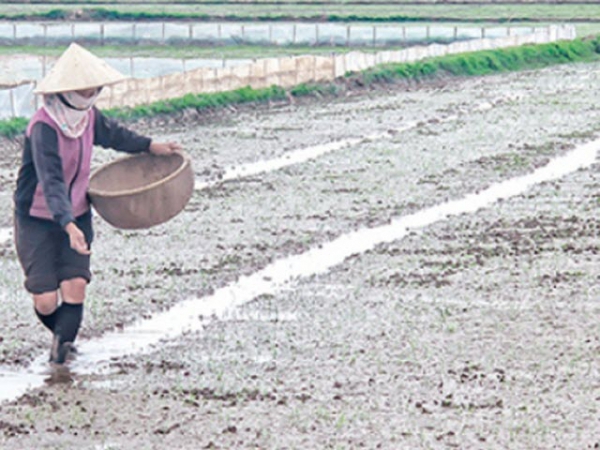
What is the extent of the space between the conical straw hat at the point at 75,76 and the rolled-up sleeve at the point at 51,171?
0.24 metres

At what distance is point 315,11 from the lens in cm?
6725

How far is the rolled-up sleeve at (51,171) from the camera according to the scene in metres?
8.94

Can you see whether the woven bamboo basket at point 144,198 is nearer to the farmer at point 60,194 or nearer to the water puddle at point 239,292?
the farmer at point 60,194

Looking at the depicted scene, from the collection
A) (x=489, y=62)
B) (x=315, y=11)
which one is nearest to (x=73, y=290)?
(x=489, y=62)

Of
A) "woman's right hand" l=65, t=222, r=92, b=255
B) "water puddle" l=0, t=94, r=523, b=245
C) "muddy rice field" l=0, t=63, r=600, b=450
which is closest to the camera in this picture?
"muddy rice field" l=0, t=63, r=600, b=450

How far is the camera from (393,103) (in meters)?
30.5

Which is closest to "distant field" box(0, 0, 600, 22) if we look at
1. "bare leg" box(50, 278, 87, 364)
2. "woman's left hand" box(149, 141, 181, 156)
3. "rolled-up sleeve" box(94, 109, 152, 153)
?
"woman's left hand" box(149, 141, 181, 156)

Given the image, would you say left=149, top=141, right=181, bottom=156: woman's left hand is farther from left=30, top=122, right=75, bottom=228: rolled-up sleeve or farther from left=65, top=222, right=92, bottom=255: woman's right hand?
left=65, top=222, right=92, bottom=255: woman's right hand

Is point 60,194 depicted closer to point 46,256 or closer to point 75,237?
point 75,237

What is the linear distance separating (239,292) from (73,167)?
2.66 metres

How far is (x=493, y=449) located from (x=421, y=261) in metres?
5.60

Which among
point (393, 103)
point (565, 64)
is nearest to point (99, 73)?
Answer: point (393, 103)

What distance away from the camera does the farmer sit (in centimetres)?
902

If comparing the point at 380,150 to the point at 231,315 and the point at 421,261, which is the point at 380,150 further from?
the point at 231,315
